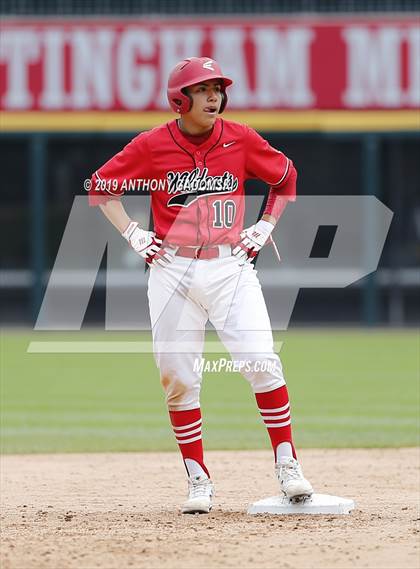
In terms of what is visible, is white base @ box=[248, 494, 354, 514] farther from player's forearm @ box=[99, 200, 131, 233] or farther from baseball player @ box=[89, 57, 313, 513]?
player's forearm @ box=[99, 200, 131, 233]

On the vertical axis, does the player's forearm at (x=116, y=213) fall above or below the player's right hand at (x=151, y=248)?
above

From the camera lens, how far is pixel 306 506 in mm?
6395

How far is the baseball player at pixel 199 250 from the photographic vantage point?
21.1 ft

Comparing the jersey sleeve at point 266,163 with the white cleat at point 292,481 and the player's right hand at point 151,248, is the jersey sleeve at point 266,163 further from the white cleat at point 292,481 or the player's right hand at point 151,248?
the white cleat at point 292,481

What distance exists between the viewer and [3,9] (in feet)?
75.5

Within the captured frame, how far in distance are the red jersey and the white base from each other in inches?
51.9

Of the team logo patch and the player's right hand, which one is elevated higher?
the team logo patch

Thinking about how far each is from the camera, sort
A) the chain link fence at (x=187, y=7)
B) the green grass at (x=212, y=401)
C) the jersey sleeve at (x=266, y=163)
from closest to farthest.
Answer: the jersey sleeve at (x=266, y=163)
the green grass at (x=212, y=401)
the chain link fence at (x=187, y=7)

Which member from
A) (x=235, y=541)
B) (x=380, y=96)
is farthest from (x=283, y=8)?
(x=235, y=541)

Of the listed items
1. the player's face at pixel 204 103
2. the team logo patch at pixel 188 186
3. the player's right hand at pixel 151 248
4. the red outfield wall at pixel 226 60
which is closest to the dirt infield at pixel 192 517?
the player's right hand at pixel 151 248

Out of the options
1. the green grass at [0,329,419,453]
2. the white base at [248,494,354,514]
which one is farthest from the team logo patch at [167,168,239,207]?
the green grass at [0,329,419,453]

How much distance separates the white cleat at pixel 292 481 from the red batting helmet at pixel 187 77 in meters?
1.81

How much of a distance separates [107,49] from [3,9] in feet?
10.2

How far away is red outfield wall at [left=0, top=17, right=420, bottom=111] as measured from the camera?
20.9 metres
